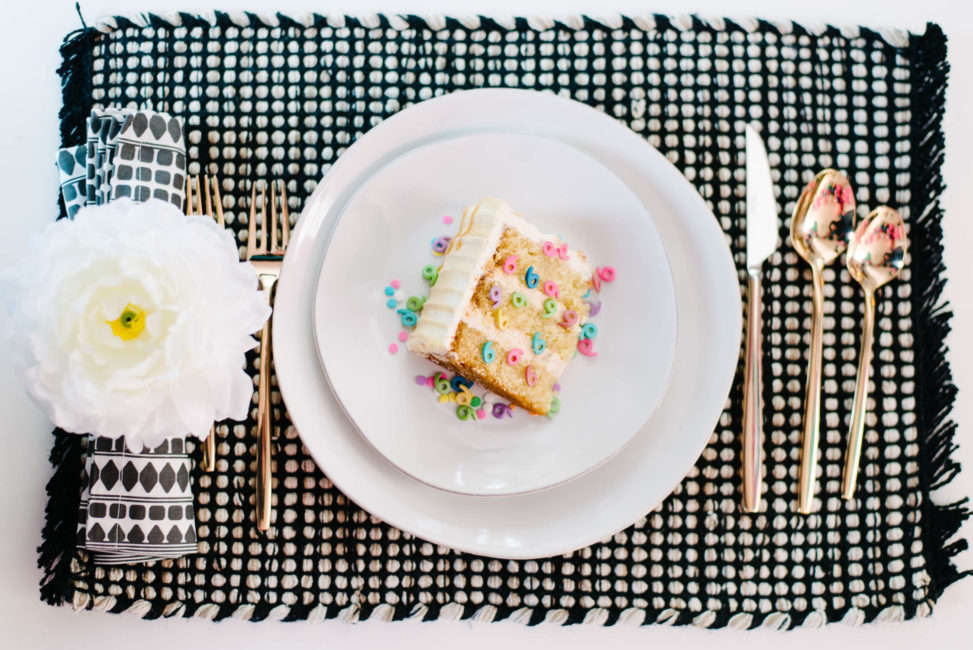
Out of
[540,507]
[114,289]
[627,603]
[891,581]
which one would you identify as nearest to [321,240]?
[114,289]

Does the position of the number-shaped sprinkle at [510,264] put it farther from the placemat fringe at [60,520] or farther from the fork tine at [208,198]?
the placemat fringe at [60,520]

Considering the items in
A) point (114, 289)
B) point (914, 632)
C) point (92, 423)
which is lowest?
point (914, 632)

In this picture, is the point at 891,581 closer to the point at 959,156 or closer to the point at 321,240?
the point at 959,156

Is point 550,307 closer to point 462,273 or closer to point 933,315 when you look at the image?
point 462,273

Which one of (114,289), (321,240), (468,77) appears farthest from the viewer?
(468,77)

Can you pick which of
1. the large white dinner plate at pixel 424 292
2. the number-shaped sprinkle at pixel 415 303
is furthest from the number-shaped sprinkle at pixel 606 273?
the number-shaped sprinkle at pixel 415 303

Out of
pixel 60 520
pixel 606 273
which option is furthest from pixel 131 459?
pixel 606 273

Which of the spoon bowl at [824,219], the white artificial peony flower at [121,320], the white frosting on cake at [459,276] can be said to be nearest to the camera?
the white artificial peony flower at [121,320]
